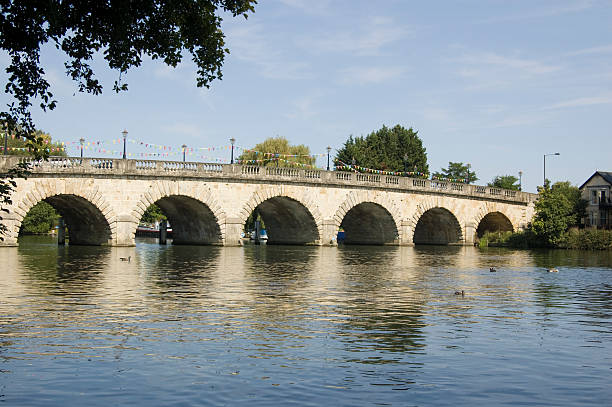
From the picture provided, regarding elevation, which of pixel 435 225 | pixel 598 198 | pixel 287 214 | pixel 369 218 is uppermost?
pixel 598 198

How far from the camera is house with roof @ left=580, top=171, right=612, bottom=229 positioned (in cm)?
7575

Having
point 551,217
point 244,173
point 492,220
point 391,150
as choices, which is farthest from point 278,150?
point 551,217

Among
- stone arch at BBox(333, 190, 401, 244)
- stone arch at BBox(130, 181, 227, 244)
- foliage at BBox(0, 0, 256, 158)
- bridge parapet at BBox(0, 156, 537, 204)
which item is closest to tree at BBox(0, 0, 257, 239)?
foliage at BBox(0, 0, 256, 158)

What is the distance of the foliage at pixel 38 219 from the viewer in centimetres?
8581

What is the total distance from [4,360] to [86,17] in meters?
6.18

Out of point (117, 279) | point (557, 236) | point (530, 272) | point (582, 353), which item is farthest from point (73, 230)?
point (582, 353)

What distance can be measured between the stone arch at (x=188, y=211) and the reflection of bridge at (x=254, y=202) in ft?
0.26

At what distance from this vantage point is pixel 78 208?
49.8 m

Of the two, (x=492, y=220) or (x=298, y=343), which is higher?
(x=492, y=220)

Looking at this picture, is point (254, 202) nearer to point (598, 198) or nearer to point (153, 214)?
point (598, 198)

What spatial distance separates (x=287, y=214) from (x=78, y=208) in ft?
61.4

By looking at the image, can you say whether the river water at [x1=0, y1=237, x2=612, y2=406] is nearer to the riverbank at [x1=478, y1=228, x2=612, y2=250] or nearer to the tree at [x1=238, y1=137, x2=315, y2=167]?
the riverbank at [x1=478, y1=228, x2=612, y2=250]

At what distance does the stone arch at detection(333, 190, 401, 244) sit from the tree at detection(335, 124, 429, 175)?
81.9 ft

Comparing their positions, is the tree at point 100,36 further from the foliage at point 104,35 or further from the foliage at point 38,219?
the foliage at point 38,219
